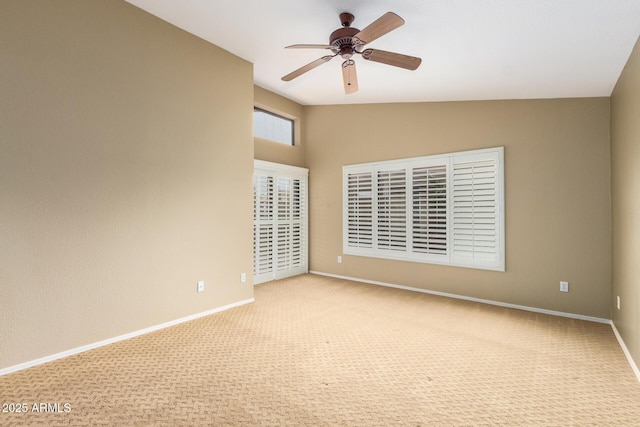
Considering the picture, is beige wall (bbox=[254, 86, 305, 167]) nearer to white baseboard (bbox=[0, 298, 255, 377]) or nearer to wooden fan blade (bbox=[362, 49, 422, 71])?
white baseboard (bbox=[0, 298, 255, 377])

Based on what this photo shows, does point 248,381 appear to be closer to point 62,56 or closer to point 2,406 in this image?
point 2,406

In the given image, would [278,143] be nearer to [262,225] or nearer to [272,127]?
[272,127]

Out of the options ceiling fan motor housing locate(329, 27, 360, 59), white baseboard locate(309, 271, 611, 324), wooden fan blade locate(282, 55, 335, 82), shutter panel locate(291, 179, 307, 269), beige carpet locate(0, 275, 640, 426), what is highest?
ceiling fan motor housing locate(329, 27, 360, 59)

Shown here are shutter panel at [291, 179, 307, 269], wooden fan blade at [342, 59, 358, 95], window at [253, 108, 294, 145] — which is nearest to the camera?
wooden fan blade at [342, 59, 358, 95]

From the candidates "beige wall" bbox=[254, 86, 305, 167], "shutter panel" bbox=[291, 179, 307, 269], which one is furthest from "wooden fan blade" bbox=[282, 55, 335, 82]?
"shutter panel" bbox=[291, 179, 307, 269]

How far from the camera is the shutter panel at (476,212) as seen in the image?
425cm

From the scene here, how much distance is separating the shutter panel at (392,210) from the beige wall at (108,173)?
2383mm

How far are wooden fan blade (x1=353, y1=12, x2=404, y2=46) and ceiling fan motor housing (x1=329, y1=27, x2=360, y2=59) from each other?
0.16ft

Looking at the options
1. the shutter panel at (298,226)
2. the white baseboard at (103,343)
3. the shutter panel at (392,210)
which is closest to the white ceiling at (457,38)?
the shutter panel at (392,210)

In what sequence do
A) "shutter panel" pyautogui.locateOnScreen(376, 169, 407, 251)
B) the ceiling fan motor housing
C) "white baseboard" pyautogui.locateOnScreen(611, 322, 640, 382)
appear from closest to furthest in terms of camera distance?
1. "white baseboard" pyautogui.locateOnScreen(611, 322, 640, 382)
2. the ceiling fan motor housing
3. "shutter panel" pyautogui.locateOnScreen(376, 169, 407, 251)

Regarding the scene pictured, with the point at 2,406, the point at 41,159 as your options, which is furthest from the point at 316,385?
the point at 41,159

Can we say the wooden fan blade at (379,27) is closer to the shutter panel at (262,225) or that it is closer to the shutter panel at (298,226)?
the shutter panel at (262,225)

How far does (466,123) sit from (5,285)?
514 cm

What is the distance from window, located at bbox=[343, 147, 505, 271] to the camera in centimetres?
428
